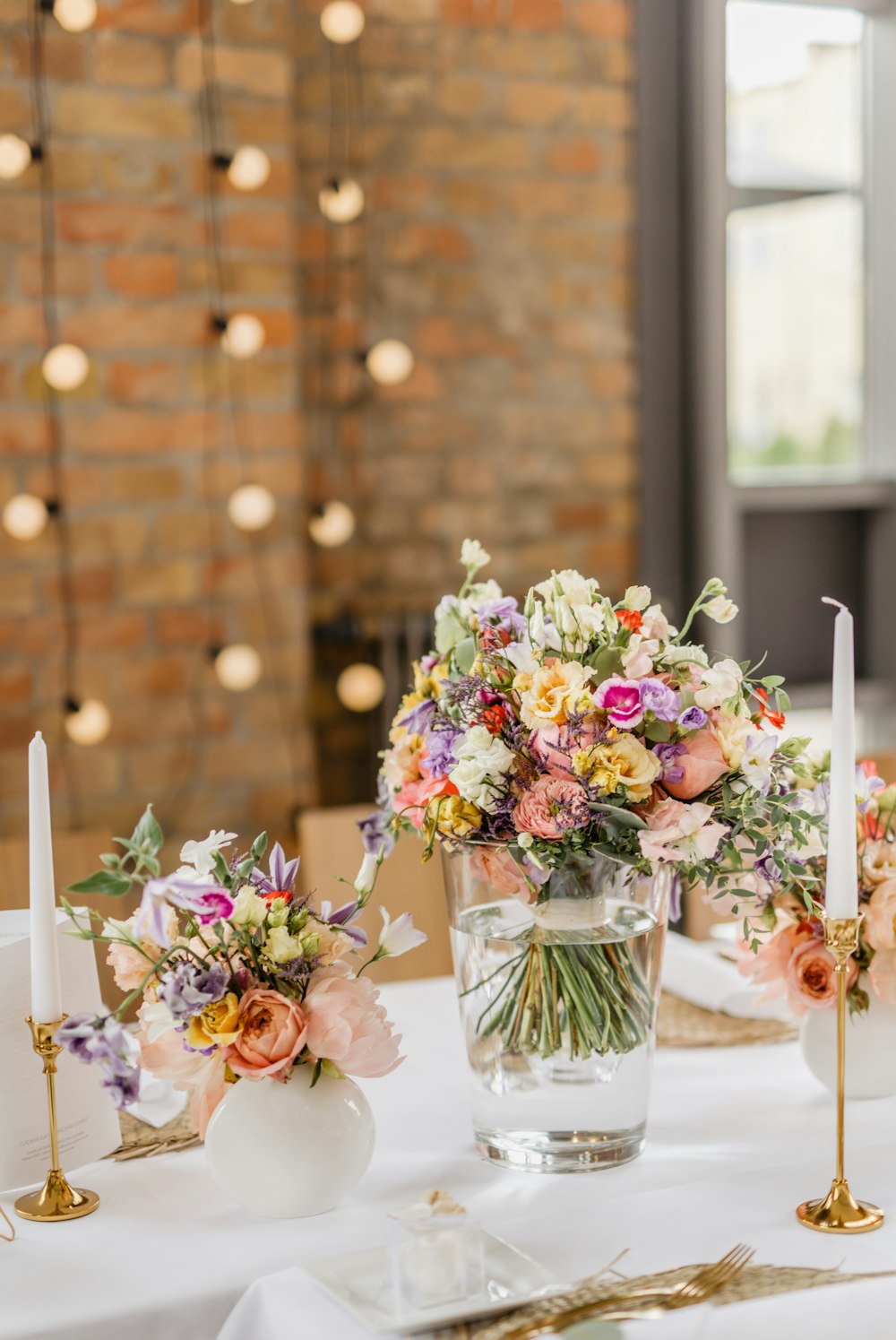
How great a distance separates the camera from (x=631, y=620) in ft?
3.65

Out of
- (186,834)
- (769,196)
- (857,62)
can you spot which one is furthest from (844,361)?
(186,834)

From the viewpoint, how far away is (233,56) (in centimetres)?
248

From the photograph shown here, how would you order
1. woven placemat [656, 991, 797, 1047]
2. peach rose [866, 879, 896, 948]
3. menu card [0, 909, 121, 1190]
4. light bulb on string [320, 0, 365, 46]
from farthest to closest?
1. light bulb on string [320, 0, 365, 46]
2. woven placemat [656, 991, 797, 1047]
3. peach rose [866, 879, 896, 948]
4. menu card [0, 909, 121, 1190]

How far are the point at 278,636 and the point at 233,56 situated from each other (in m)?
0.96

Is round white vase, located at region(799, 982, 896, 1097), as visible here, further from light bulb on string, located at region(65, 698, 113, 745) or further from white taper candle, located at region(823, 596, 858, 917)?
light bulb on string, located at region(65, 698, 113, 745)

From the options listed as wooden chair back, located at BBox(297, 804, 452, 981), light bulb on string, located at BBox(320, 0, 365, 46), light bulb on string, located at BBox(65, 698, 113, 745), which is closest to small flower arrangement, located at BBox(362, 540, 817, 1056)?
wooden chair back, located at BBox(297, 804, 452, 981)

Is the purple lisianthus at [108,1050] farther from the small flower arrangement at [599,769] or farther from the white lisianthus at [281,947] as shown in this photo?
the small flower arrangement at [599,769]

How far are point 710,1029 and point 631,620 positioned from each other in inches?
21.7

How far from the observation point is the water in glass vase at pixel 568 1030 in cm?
112

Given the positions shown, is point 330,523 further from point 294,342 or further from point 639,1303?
point 639,1303

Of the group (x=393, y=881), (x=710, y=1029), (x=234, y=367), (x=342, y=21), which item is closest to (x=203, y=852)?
(x=710, y=1029)

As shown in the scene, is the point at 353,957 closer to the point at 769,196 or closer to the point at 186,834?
the point at 186,834

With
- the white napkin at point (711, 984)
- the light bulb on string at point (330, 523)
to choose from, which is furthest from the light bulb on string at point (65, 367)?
the white napkin at point (711, 984)

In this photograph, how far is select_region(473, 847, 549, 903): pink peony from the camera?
1.10m
